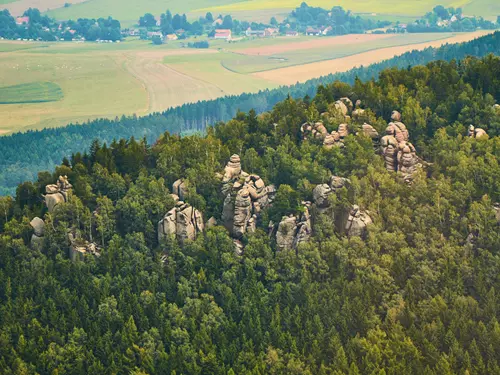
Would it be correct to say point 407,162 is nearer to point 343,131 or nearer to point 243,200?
point 343,131

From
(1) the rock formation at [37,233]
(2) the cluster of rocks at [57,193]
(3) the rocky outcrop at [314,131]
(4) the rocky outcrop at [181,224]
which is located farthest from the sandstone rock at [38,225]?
(3) the rocky outcrop at [314,131]


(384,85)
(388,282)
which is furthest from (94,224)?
(384,85)

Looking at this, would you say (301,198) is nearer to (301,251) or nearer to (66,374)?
(301,251)

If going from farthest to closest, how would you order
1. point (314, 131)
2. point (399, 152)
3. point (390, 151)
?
point (314, 131)
point (390, 151)
point (399, 152)

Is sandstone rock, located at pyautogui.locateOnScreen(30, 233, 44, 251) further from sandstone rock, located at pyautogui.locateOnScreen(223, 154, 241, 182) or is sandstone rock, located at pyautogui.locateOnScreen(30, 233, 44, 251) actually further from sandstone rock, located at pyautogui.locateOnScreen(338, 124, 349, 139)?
sandstone rock, located at pyautogui.locateOnScreen(338, 124, 349, 139)

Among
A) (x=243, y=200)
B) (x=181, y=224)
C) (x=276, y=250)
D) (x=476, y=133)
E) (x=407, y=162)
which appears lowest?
(x=276, y=250)

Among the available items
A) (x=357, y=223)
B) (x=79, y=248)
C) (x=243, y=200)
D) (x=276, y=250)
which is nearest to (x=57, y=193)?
(x=79, y=248)
